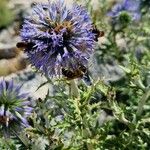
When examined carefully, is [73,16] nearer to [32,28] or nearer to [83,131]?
[32,28]

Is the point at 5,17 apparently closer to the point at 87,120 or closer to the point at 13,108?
A: the point at 87,120

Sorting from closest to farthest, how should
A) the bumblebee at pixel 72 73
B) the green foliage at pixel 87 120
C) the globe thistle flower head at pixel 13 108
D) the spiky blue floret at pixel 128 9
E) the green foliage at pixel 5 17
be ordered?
the bumblebee at pixel 72 73 < the globe thistle flower head at pixel 13 108 < the green foliage at pixel 87 120 < the spiky blue floret at pixel 128 9 < the green foliage at pixel 5 17

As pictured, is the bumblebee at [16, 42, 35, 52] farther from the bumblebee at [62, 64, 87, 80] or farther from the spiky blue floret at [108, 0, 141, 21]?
the spiky blue floret at [108, 0, 141, 21]

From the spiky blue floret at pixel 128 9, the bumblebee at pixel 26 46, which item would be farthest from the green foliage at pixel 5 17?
the bumblebee at pixel 26 46

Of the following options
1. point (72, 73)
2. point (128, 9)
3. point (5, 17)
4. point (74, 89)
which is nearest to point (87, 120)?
point (74, 89)

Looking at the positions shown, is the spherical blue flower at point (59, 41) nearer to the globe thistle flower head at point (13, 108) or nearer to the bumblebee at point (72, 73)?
the bumblebee at point (72, 73)

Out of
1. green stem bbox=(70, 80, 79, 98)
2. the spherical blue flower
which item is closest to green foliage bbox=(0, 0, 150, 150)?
green stem bbox=(70, 80, 79, 98)
